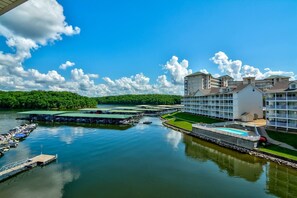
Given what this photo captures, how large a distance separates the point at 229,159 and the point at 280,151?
7444mm

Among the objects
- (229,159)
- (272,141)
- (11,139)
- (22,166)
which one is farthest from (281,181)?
(11,139)

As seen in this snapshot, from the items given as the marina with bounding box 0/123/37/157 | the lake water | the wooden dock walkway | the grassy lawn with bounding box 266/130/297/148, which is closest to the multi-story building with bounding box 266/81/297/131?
Answer: the grassy lawn with bounding box 266/130/297/148

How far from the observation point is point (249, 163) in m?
30.0

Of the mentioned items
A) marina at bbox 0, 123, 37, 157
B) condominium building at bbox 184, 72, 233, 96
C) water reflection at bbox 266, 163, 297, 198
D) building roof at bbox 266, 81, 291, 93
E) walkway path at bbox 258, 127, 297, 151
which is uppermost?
condominium building at bbox 184, 72, 233, 96

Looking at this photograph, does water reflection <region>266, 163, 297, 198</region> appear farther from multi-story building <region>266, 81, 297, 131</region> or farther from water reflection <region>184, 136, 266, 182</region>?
multi-story building <region>266, 81, 297, 131</region>

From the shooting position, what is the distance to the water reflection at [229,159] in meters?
26.8

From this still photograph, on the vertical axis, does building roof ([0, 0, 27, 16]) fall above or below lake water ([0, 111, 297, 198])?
above

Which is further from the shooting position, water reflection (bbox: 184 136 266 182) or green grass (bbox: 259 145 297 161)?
green grass (bbox: 259 145 297 161)

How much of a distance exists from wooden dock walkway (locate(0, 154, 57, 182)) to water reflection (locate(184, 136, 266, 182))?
863 inches

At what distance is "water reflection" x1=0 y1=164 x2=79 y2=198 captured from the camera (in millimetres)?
20750

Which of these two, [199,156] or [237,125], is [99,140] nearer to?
[199,156]

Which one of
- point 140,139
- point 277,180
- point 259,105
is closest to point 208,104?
point 259,105

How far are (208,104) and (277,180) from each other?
140 feet

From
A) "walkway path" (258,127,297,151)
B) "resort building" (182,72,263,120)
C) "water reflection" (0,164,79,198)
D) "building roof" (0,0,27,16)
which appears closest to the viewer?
"building roof" (0,0,27,16)
